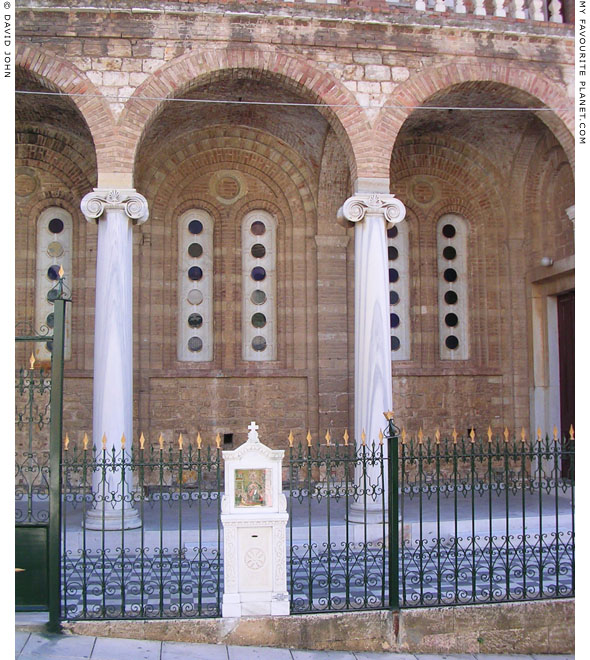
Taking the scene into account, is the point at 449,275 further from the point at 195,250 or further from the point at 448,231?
the point at 195,250

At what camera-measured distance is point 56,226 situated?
14.5m

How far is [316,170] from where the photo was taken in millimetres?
14805

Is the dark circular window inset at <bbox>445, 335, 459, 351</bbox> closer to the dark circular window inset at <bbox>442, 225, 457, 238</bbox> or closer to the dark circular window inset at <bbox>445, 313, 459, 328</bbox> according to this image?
the dark circular window inset at <bbox>445, 313, 459, 328</bbox>

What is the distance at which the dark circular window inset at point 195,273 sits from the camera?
14.7m

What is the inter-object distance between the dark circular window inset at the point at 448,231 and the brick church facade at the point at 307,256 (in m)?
0.02

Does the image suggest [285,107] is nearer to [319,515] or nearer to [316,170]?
[316,170]

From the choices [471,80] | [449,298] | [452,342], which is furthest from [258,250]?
[471,80]

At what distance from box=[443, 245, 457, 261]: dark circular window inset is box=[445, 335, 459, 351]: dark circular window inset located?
155 centimetres

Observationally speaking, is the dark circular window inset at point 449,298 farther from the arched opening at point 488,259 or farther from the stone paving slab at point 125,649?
the stone paving slab at point 125,649

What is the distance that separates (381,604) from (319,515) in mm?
4409

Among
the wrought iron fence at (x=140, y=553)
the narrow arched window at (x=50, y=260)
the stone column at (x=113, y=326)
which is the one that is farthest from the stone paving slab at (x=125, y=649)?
the narrow arched window at (x=50, y=260)

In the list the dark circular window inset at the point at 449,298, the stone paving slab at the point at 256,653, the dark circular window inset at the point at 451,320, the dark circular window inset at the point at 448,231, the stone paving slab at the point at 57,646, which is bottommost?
the stone paving slab at the point at 256,653
